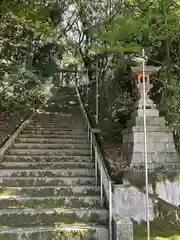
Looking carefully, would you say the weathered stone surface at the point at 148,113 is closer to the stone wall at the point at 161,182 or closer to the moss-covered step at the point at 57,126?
the stone wall at the point at 161,182

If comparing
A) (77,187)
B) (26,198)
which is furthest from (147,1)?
(26,198)

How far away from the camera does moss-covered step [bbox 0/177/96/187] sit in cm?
561

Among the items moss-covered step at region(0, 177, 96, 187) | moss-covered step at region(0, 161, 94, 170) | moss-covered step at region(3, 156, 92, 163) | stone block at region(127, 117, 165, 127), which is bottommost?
moss-covered step at region(0, 177, 96, 187)

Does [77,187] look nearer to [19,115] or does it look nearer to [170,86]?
[170,86]

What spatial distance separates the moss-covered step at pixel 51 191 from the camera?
5305 mm

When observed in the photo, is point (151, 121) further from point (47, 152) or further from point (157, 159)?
point (47, 152)

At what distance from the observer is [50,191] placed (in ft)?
17.7

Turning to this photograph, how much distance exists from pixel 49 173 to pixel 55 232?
70.9 inches

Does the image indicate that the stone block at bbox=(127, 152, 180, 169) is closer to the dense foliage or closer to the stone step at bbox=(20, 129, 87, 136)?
the dense foliage

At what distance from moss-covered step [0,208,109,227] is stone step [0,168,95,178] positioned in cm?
113

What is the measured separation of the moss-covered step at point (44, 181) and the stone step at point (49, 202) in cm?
47

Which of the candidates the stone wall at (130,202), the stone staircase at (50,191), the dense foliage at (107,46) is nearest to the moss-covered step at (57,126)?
the stone staircase at (50,191)

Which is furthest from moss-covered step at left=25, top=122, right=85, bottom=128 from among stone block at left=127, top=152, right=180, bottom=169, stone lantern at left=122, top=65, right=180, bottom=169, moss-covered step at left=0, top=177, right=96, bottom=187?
moss-covered step at left=0, top=177, right=96, bottom=187

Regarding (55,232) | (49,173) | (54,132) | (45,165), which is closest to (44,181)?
(49,173)
